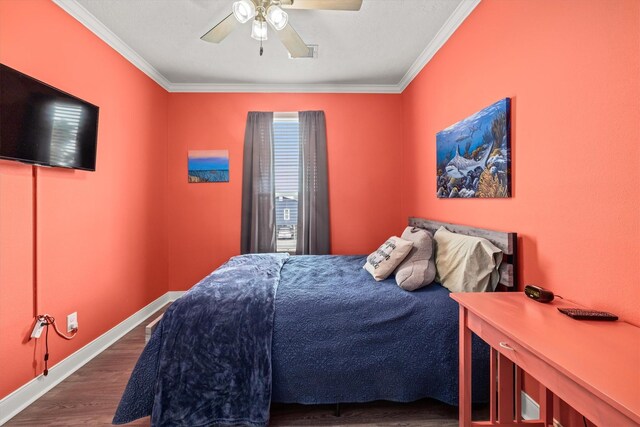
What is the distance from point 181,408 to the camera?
1.44 metres

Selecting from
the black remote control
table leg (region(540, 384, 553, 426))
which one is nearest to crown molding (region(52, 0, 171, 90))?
the black remote control

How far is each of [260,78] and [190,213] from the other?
6.19 ft

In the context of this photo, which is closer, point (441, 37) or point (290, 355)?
point (290, 355)

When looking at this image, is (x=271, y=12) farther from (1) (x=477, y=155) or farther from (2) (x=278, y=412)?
(2) (x=278, y=412)

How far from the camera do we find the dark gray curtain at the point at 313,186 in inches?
132

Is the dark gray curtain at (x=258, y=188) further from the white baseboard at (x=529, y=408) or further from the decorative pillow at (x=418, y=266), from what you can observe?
the white baseboard at (x=529, y=408)

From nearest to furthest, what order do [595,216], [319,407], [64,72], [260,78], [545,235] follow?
[595,216]
[545,235]
[319,407]
[64,72]
[260,78]

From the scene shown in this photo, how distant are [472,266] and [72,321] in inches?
115

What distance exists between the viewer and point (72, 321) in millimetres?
2012

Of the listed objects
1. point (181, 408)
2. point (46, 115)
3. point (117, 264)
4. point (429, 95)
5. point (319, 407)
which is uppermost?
point (429, 95)

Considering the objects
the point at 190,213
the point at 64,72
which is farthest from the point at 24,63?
the point at 190,213

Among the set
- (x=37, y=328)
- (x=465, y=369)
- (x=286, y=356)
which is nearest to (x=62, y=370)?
(x=37, y=328)

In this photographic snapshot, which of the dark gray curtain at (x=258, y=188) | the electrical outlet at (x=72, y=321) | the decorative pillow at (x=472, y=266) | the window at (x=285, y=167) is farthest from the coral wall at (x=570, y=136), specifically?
the electrical outlet at (x=72, y=321)

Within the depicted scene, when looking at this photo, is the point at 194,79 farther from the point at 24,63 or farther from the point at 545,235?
the point at 545,235
